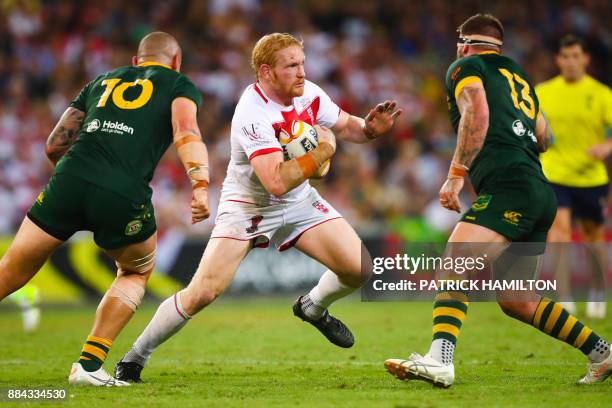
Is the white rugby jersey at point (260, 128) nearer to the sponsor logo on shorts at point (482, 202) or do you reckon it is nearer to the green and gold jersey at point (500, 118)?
the green and gold jersey at point (500, 118)

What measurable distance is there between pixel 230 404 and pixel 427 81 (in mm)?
15373

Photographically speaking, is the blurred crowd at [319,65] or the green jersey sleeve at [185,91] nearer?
the green jersey sleeve at [185,91]

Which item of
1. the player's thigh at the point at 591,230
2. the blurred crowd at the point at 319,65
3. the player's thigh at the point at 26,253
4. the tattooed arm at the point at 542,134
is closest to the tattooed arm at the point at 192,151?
the player's thigh at the point at 26,253

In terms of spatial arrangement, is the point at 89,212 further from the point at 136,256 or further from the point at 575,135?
the point at 575,135

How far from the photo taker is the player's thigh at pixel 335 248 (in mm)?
7691

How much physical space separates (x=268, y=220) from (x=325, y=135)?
0.83 m

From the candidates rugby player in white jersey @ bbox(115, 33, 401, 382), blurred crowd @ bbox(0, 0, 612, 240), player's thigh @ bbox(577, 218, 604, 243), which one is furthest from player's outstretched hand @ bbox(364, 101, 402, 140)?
blurred crowd @ bbox(0, 0, 612, 240)

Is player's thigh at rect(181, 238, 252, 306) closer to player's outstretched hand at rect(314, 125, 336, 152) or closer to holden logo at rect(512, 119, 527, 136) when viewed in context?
player's outstretched hand at rect(314, 125, 336, 152)

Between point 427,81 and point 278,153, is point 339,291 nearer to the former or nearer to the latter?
point 278,153

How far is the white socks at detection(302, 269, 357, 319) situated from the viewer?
7996 mm

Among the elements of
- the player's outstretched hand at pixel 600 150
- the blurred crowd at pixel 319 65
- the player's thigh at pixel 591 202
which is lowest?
the player's thigh at pixel 591 202

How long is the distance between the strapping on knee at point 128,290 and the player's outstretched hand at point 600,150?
19.4ft

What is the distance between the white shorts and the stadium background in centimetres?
774

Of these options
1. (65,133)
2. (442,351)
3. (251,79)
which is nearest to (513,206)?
(442,351)
